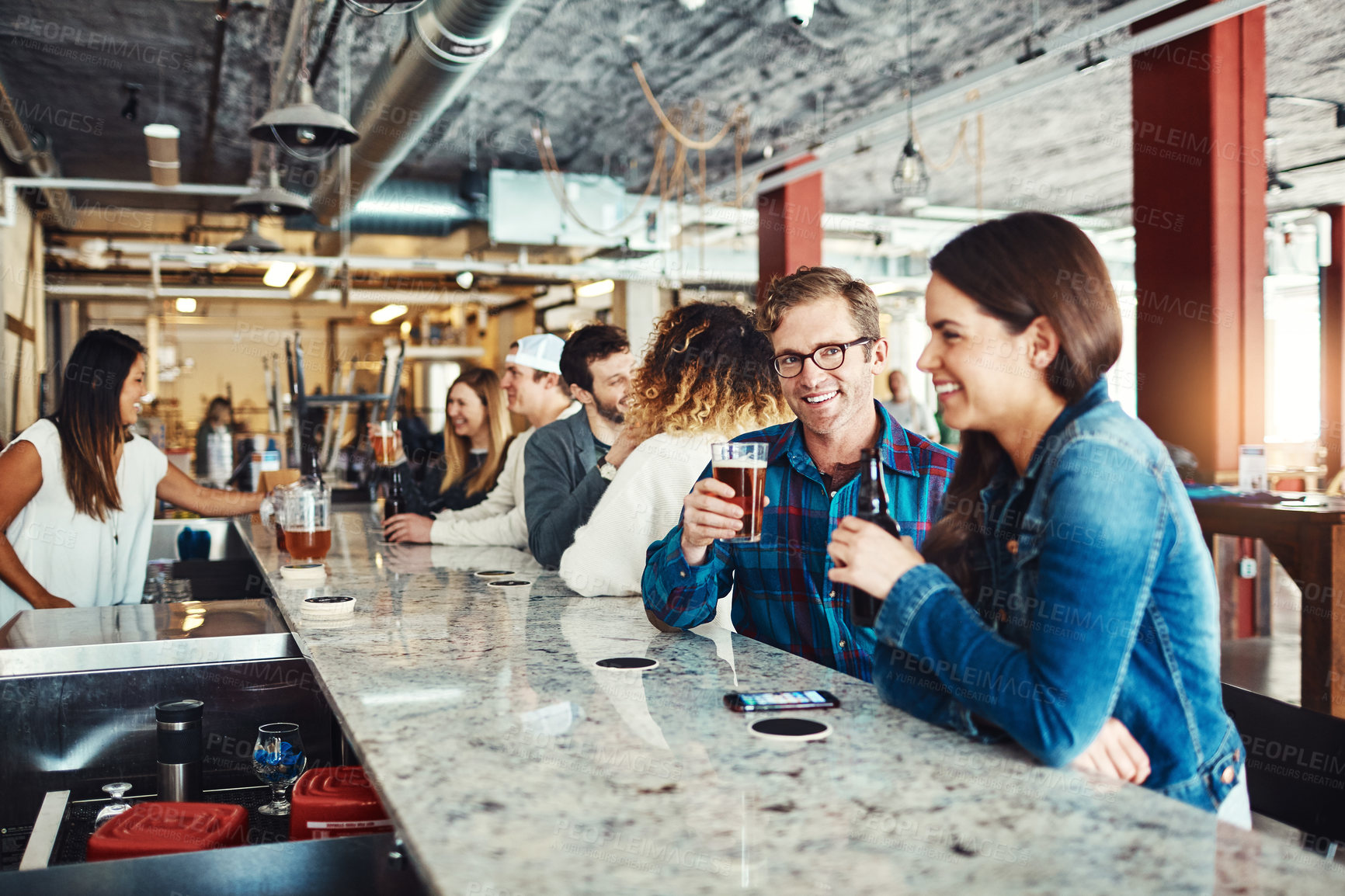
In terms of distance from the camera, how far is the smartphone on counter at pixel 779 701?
49.1 inches

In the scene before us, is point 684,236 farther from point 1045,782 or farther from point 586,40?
point 1045,782

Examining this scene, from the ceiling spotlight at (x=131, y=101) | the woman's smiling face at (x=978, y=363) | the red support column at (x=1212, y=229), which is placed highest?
the ceiling spotlight at (x=131, y=101)

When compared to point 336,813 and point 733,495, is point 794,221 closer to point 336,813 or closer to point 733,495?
point 733,495

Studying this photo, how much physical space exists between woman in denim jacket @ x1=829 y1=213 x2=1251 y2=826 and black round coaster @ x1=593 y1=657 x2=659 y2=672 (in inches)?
14.3

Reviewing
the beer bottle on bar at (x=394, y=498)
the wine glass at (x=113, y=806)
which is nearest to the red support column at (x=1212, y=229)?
the beer bottle on bar at (x=394, y=498)

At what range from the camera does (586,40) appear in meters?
6.01

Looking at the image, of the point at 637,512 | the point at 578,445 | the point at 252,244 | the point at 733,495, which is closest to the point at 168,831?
the point at 733,495

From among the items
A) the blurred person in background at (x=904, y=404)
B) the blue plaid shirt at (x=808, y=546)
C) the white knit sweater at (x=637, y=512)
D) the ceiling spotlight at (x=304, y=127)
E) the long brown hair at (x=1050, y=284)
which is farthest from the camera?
the blurred person in background at (x=904, y=404)

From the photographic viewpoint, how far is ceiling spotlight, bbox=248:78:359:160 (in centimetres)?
398

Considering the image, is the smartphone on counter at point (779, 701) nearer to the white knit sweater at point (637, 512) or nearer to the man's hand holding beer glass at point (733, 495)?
the man's hand holding beer glass at point (733, 495)

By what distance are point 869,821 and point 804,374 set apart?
1054 mm

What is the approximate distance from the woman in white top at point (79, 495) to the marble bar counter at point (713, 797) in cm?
170

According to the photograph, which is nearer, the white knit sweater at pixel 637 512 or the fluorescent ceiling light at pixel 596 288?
the white knit sweater at pixel 637 512

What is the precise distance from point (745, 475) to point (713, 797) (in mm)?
631
